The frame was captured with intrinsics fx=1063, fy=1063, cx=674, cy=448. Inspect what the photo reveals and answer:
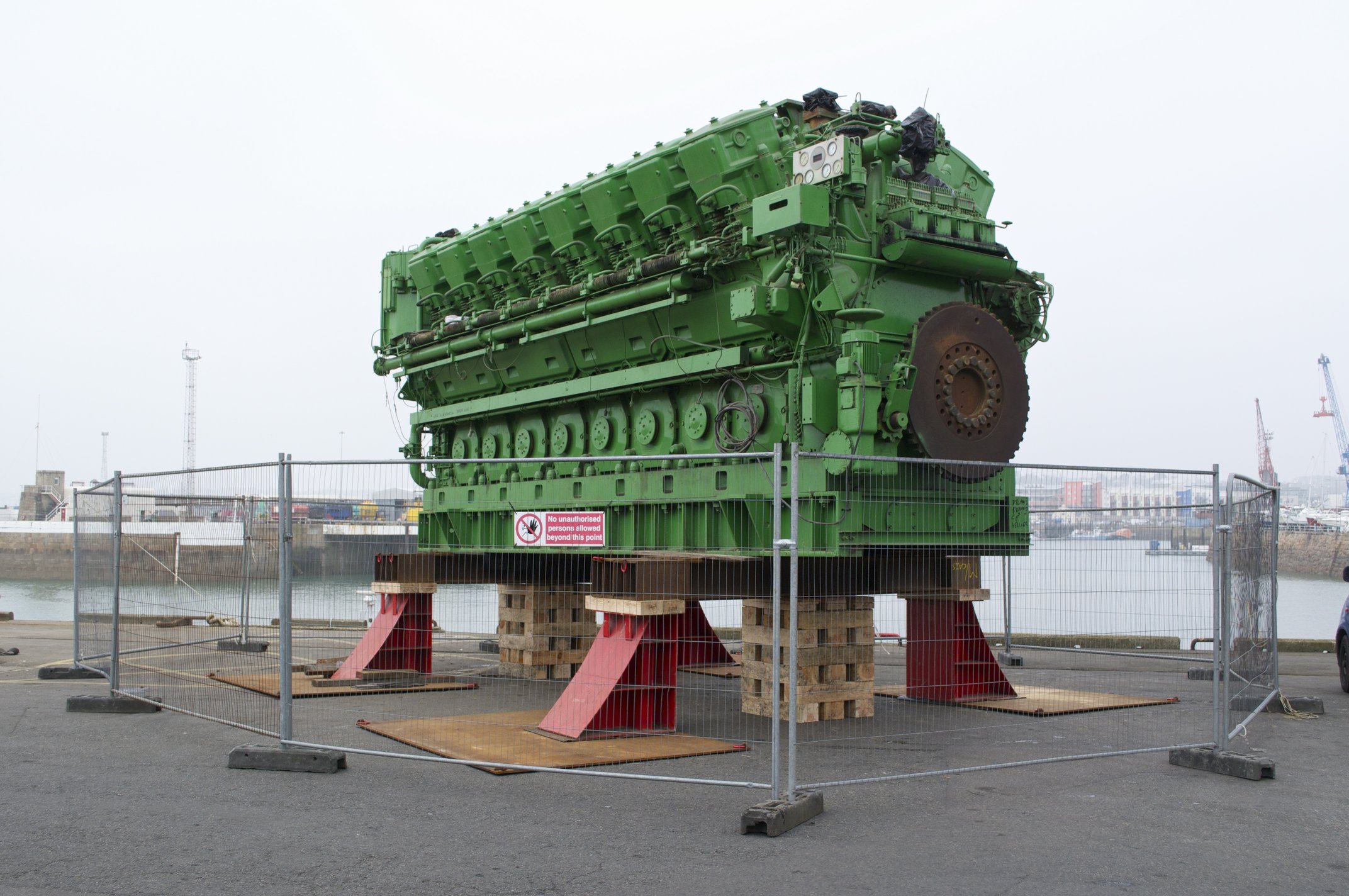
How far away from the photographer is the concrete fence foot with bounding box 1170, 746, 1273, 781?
834cm

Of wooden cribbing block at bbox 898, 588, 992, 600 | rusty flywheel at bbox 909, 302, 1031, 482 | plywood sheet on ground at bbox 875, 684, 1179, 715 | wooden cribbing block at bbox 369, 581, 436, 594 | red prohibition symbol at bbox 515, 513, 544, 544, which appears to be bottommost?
plywood sheet on ground at bbox 875, 684, 1179, 715

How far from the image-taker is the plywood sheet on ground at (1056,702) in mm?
11656

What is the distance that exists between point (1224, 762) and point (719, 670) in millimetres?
7702

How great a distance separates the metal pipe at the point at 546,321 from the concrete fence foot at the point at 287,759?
6.61 meters

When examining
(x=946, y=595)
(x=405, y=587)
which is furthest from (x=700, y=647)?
(x=946, y=595)

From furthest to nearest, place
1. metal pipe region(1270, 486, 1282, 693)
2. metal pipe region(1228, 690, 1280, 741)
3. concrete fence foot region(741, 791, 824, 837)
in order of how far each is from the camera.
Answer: metal pipe region(1270, 486, 1282, 693), metal pipe region(1228, 690, 1280, 741), concrete fence foot region(741, 791, 824, 837)

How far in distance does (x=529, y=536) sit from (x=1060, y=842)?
4322 mm

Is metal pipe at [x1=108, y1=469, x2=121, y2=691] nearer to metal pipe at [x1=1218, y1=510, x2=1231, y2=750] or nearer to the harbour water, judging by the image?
the harbour water

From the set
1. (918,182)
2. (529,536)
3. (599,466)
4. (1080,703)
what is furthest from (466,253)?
(1080,703)

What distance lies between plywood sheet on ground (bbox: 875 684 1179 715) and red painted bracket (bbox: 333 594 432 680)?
6.09 metres

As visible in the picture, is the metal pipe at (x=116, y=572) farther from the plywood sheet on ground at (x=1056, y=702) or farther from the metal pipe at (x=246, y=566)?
the plywood sheet on ground at (x=1056, y=702)

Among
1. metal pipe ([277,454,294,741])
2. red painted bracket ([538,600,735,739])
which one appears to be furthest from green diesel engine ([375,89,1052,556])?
metal pipe ([277,454,294,741])

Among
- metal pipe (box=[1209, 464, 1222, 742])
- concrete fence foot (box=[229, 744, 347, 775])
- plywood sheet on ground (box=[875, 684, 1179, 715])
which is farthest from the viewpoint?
plywood sheet on ground (box=[875, 684, 1179, 715])

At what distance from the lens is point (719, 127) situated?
1213 centimetres
